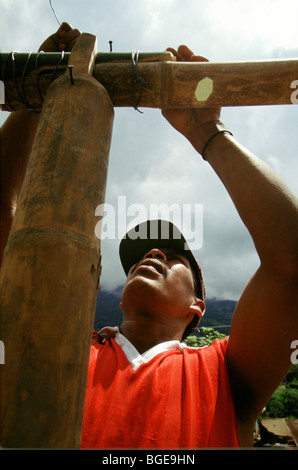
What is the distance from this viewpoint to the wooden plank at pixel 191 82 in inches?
67.4

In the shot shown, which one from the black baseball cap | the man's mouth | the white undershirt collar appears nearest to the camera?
the white undershirt collar

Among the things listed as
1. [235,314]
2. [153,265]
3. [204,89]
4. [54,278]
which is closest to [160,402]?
[235,314]

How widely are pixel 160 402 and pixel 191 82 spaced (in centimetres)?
189

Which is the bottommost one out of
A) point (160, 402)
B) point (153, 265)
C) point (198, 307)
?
point (160, 402)

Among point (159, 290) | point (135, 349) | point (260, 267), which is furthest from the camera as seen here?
point (159, 290)

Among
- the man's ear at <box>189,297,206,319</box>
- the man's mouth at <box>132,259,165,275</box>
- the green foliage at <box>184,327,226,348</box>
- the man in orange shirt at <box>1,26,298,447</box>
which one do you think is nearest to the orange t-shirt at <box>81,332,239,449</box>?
the man in orange shirt at <box>1,26,298,447</box>

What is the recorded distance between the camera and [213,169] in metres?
1.95

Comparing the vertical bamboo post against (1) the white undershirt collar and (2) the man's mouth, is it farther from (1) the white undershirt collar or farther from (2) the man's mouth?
(2) the man's mouth

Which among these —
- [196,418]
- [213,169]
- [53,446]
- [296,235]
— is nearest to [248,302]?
[296,235]

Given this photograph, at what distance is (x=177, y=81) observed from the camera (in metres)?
1.72

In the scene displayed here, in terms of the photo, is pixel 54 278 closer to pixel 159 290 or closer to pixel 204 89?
pixel 204 89

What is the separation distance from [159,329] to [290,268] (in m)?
1.30

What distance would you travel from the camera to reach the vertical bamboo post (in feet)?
2.83

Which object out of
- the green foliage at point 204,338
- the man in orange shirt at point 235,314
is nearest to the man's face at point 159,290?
the man in orange shirt at point 235,314
